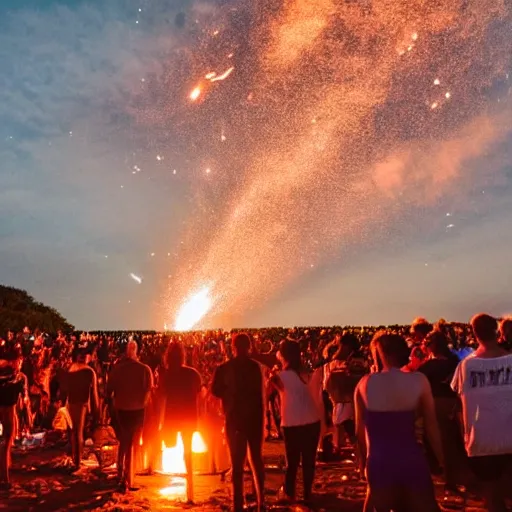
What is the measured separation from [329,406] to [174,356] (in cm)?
522

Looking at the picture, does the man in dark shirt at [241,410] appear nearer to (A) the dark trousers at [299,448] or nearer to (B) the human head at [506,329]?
(A) the dark trousers at [299,448]

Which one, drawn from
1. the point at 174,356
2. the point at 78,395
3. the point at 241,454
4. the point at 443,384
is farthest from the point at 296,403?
the point at 78,395

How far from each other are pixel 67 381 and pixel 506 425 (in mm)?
6855

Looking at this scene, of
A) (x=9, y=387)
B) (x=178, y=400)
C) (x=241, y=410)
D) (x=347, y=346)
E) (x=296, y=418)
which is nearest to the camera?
(x=241, y=410)

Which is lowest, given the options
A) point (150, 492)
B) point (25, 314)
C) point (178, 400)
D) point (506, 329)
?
point (150, 492)

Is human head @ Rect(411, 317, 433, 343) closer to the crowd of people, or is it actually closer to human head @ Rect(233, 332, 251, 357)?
the crowd of people

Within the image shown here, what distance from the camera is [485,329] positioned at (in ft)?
16.7

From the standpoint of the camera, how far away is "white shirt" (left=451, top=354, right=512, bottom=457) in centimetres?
480

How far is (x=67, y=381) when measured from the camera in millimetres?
9727

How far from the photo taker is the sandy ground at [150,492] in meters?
7.52

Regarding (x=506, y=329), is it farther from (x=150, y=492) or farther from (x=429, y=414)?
(x=150, y=492)

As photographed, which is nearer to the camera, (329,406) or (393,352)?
(393,352)

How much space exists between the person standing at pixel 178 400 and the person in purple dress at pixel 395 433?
12.1 feet

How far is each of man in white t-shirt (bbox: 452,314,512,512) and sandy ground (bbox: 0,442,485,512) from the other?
2454 millimetres
